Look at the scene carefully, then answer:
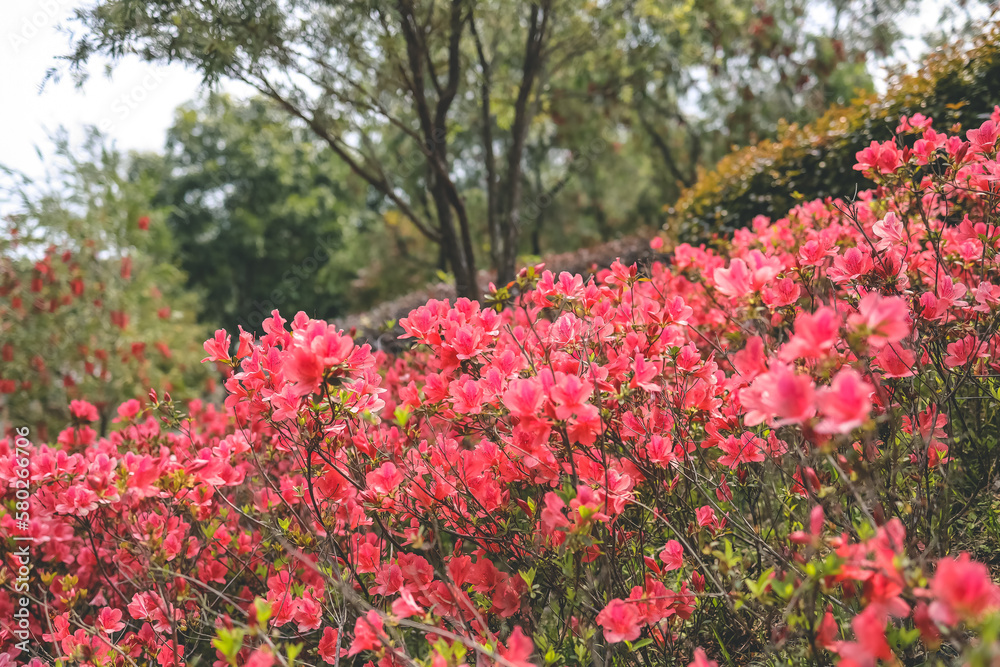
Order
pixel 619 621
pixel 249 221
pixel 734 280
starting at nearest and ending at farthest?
pixel 619 621 → pixel 734 280 → pixel 249 221

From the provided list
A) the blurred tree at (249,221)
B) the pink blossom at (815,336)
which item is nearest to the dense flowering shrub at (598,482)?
the pink blossom at (815,336)

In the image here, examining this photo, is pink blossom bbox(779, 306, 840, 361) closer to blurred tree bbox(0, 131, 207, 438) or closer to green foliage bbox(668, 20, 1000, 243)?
green foliage bbox(668, 20, 1000, 243)

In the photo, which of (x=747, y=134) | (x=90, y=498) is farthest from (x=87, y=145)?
(x=747, y=134)

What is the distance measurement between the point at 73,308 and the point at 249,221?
672 inches

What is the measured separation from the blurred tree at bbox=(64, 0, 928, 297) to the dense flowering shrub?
2740mm

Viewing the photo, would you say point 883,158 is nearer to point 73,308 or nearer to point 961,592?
point 961,592

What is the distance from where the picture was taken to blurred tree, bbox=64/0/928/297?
3.63 meters

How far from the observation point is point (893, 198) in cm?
209

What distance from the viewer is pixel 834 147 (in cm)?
445

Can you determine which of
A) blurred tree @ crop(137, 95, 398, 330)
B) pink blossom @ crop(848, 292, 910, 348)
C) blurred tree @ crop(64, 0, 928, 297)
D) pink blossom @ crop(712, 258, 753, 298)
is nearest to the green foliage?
blurred tree @ crop(64, 0, 928, 297)

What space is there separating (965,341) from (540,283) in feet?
3.87

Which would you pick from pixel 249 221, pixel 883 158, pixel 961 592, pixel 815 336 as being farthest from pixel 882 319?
pixel 249 221

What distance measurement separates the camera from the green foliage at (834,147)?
154 inches

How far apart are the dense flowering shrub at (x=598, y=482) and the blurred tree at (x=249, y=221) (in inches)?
811
